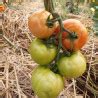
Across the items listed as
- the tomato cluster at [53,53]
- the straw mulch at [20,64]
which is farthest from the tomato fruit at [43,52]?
the straw mulch at [20,64]

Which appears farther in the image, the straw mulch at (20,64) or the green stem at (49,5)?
the straw mulch at (20,64)

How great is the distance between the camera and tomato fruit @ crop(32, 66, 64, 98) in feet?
2.55

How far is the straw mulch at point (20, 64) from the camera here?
5.55ft

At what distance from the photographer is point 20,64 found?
1893 mm

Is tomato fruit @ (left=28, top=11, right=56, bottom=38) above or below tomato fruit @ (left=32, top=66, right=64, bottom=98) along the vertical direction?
above

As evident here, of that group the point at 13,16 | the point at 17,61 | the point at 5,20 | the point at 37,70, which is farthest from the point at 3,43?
the point at 37,70

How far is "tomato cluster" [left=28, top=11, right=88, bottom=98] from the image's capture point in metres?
0.75

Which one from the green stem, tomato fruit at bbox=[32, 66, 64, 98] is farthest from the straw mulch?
the green stem

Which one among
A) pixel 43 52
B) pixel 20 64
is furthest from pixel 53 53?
pixel 20 64

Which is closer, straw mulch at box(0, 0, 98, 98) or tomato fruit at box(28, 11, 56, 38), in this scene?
tomato fruit at box(28, 11, 56, 38)

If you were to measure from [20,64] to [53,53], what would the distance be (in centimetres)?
114

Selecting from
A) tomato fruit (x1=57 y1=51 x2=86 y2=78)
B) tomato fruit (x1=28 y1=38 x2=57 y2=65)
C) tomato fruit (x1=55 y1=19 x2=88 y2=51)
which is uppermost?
tomato fruit (x1=55 y1=19 x2=88 y2=51)

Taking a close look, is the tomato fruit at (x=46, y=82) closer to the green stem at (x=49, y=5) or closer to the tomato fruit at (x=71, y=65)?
the tomato fruit at (x=71, y=65)

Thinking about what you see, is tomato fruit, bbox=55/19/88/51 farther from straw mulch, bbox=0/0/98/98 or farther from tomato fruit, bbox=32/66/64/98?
straw mulch, bbox=0/0/98/98
